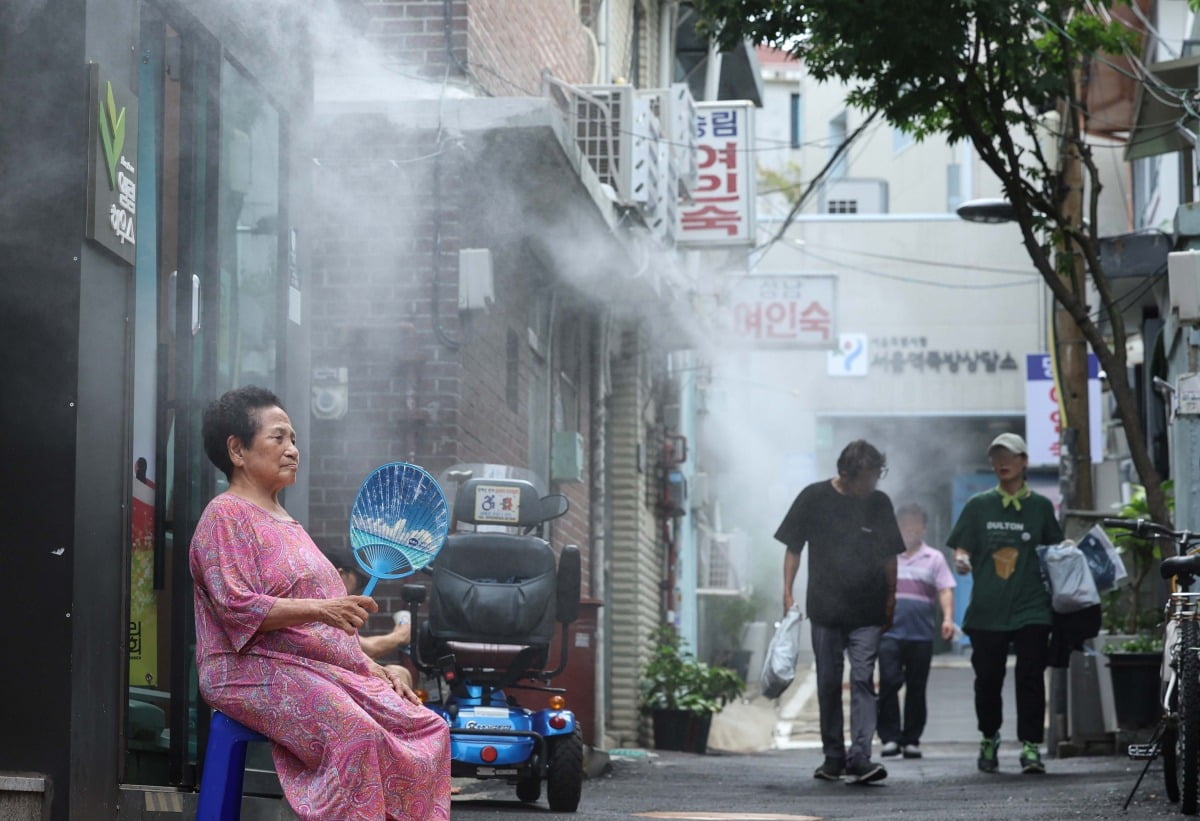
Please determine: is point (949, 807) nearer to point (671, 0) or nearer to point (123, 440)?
point (123, 440)

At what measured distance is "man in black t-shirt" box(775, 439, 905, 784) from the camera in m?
9.67

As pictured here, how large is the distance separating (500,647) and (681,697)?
702 centimetres

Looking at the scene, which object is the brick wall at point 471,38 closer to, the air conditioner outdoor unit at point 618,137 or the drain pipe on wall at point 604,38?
the air conditioner outdoor unit at point 618,137

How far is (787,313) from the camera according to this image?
2130 centimetres

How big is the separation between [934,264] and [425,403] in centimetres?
2742

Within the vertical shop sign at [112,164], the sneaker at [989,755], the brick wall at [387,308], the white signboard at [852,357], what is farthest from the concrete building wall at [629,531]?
the white signboard at [852,357]

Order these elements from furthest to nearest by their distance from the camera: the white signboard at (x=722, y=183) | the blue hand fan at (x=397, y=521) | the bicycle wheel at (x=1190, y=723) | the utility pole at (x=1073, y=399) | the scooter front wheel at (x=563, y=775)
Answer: the white signboard at (x=722, y=183) → the utility pole at (x=1073, y=399) → the scooter front wheel at (x=563, y=775) → the bicycle wheel at (x=1190, y=723) → the blue hand fan at (x=397, y=521)

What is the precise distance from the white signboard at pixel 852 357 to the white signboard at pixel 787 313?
15.0 meters

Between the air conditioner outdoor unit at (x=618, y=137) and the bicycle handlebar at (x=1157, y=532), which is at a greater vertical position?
the air conditioner outdoor unit at (x=618, y=137)

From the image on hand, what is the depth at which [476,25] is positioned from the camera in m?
10.9

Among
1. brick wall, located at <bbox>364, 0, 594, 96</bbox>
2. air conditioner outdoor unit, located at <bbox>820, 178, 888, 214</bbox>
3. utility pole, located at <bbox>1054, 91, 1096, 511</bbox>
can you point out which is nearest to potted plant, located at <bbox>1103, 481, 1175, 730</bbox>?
utility pole, located at <bbox>1054, 91, 1096, 511</bbox>

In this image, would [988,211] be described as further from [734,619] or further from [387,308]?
[734,619]

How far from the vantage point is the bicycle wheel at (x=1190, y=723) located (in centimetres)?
703

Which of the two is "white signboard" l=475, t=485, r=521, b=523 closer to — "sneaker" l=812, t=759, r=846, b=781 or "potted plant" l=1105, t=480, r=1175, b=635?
"sneaker" l=812, t=759, r=846, b=781
